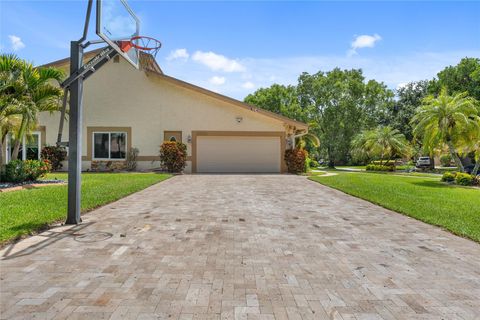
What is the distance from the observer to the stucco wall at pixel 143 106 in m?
18.8

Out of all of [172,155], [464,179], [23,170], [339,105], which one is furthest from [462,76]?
[23,170]

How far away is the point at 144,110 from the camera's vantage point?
62.1ft

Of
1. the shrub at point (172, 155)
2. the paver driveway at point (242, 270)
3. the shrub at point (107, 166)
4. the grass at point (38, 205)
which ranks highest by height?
the shrub at point (172, 155)

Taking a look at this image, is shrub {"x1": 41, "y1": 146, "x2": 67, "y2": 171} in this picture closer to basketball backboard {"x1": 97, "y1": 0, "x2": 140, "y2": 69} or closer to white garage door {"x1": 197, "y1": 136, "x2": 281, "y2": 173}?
white garage door {"x1": 197, "y1": 136, "x2": 281, "y2": 173}

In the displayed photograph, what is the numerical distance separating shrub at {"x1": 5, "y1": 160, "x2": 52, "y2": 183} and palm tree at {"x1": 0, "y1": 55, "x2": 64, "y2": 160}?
87 centimetres

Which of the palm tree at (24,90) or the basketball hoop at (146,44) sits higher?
the basketball hoop at (146,44)

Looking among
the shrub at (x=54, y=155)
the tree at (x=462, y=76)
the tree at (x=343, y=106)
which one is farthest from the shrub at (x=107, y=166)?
the tree at (x=462, y=76)

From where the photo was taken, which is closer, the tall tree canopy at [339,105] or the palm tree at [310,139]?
the palm tree at [310,139]

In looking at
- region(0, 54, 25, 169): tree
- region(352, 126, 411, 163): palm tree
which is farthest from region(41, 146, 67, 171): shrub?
region(352, 126, 411, 163): palm tree

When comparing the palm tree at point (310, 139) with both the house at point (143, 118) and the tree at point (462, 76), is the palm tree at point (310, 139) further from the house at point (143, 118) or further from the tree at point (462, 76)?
the tree at point (462, 76)

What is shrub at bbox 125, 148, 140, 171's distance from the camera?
18.7 m

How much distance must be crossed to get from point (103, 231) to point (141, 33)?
18.4ft

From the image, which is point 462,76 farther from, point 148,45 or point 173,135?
point 148,45

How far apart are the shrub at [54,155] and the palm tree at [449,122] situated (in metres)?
19.8
